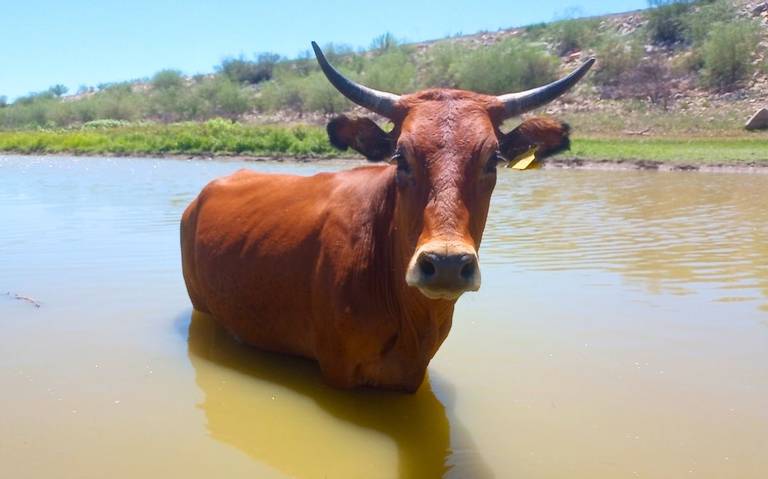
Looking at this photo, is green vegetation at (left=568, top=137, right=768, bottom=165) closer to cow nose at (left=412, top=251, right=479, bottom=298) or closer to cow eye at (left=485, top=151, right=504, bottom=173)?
cow eye at (left=485, top=151, right=504, bottom=173)

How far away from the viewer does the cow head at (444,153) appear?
11.1ft

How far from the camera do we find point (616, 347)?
5.64m

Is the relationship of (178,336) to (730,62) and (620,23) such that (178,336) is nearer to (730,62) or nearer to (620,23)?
(730,62)

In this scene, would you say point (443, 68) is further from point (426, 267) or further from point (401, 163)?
point (426, 267)

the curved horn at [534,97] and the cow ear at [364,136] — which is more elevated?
the curved horn at [534,97]

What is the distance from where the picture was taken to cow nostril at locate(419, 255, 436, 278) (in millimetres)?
3379

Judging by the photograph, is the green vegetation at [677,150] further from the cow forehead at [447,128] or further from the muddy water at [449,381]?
the cow forehead at [447,128]

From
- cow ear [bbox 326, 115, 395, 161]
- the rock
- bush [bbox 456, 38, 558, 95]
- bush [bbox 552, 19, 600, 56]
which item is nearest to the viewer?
cow ear [bbox 326, 115, 395, 161]

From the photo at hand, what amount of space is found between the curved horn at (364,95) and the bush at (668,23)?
5250 centimetres

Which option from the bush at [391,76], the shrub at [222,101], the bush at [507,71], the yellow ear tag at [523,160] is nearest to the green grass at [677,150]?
the bush at [507,71]

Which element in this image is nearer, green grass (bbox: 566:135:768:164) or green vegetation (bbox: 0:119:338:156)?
green grass (bbox: 566:135:768:164)

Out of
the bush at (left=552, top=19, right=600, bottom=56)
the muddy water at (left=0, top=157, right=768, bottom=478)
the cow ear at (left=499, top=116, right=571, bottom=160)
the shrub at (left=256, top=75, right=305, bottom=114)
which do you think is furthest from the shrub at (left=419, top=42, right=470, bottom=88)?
the cow ear at (left=499, top=116, right=571, bottom=160)

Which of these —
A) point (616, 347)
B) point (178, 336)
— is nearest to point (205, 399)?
point (178, 336)

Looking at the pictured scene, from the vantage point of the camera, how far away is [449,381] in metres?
5.08
